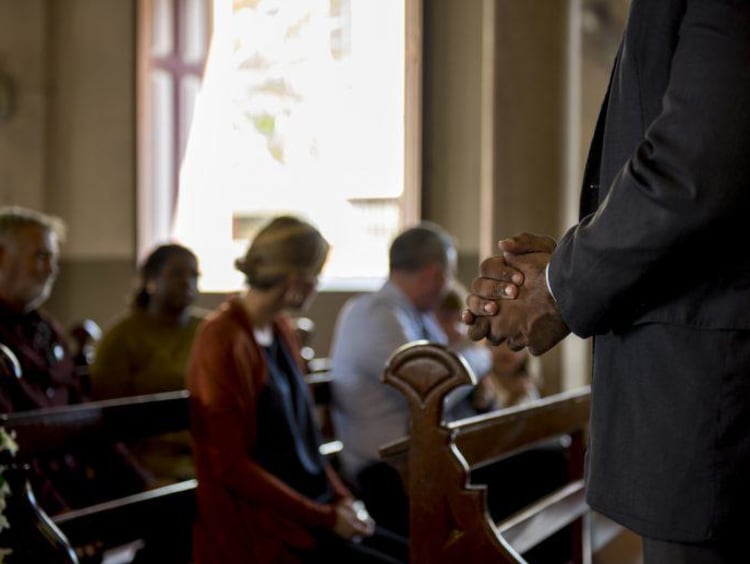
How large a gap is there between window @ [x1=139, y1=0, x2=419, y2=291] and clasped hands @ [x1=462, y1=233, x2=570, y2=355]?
5946 mm

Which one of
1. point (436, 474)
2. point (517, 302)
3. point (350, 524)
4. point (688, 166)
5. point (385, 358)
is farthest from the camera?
point (385, 358)

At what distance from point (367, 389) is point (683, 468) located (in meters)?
2.48

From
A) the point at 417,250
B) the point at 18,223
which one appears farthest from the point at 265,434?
the point at 18,223

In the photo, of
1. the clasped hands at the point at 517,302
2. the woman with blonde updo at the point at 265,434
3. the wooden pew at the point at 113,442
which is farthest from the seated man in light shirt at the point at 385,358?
the clasped hands at the point at 517,302

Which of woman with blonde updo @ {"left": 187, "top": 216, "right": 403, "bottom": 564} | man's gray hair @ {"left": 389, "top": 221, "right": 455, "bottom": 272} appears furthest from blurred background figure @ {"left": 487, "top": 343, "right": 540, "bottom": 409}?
woman with blonde updo @ {"left": 187, "top": 216, "right": 403, "bottom": 564}

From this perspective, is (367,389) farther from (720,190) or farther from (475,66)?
(475,66)

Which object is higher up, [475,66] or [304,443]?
[475,66]

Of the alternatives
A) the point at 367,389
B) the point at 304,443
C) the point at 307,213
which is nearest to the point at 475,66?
the point at 307,213

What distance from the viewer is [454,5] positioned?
731cm

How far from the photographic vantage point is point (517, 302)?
4.85 feet

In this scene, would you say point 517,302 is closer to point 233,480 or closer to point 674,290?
point 674,290

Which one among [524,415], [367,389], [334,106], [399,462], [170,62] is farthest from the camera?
[170,62]

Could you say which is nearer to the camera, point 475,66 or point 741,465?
point 741,465

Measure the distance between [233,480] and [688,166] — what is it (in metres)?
1.97
